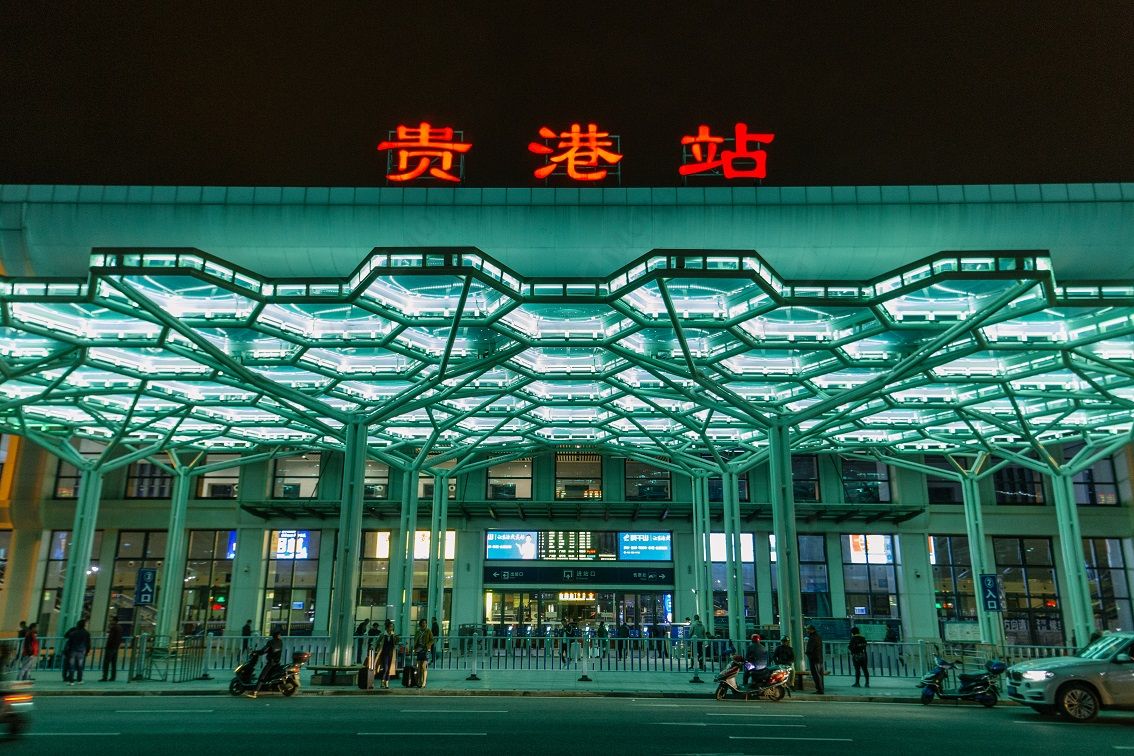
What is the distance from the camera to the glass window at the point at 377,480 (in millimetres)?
45906

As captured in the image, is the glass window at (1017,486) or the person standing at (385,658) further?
the glass window at (1017,486)

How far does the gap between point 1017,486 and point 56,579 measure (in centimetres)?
5401

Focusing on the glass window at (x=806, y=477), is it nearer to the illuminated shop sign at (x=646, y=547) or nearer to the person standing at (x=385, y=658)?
the illuminated shop sign at (x=646, y=547)

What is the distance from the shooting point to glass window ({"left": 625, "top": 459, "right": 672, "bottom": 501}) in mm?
46219

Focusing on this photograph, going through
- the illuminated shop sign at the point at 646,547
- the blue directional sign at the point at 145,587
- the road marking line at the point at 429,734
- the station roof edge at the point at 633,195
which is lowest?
the road marking line at the point at 429,734

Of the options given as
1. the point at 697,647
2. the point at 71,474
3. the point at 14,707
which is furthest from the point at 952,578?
the point at 71,474

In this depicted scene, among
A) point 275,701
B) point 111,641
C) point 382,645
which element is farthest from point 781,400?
point 111,641

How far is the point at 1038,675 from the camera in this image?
17.7m

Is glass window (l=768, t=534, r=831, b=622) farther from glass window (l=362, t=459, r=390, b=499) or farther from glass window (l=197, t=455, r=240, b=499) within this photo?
→ glass window (l=197, t=455, r=240, b=499)

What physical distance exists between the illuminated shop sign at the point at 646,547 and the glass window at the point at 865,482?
1067 cm

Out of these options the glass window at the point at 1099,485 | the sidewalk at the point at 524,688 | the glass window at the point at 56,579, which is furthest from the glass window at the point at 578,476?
the glass window at the point at 1099,485

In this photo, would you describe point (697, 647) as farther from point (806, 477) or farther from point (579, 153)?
point (806, 477)

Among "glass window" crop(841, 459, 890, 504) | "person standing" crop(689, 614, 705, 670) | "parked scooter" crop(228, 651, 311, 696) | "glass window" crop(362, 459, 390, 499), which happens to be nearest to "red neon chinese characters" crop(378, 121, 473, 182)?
"parked scooter" crop(228, 651, 311, 696)

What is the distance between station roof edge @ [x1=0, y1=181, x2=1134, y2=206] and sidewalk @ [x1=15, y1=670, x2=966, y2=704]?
14256 millimetres
